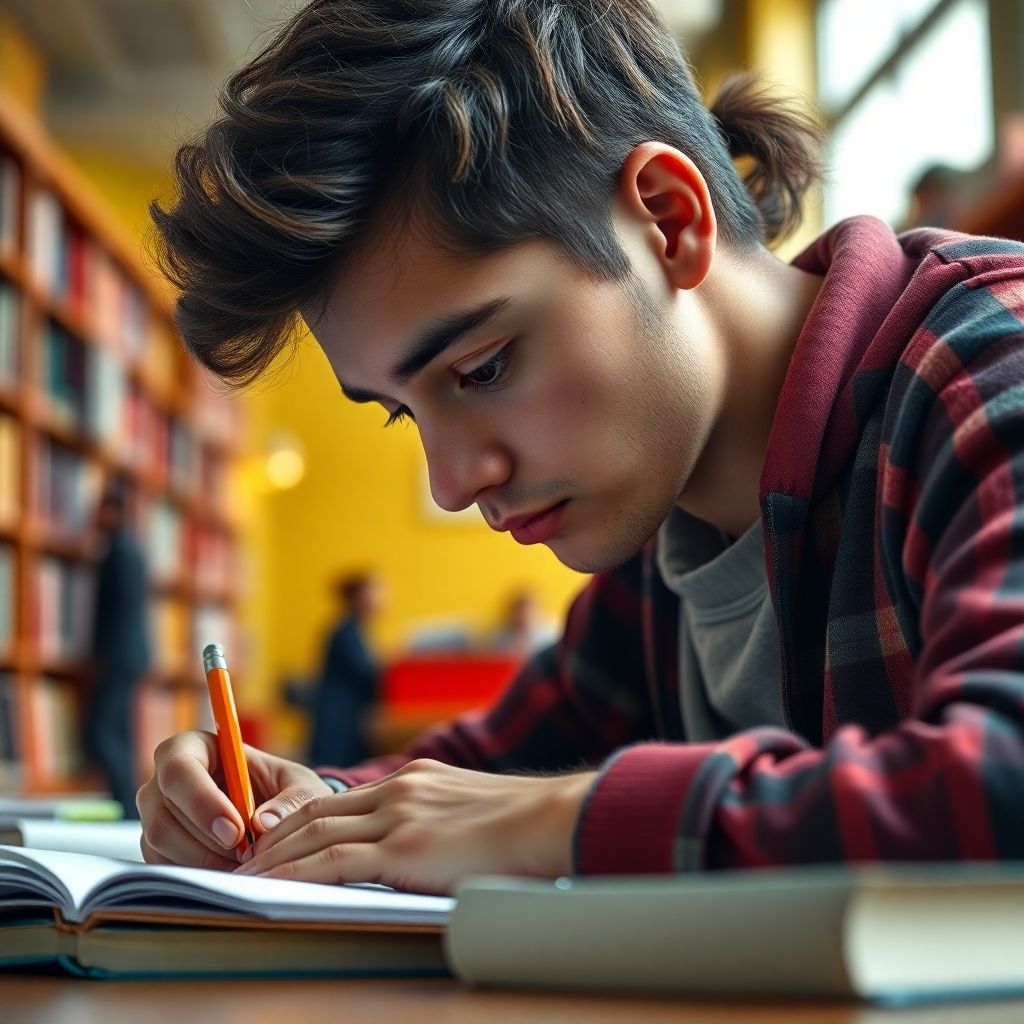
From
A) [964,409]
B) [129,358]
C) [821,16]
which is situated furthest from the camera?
[821,16]

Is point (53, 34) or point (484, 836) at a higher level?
point (53, 34)

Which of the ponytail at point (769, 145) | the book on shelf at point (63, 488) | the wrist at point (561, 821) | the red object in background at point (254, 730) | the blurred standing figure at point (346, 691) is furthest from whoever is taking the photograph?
the blurred standing figure at point (346, 691)

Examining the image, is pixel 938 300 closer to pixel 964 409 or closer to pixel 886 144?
pixel 964 409

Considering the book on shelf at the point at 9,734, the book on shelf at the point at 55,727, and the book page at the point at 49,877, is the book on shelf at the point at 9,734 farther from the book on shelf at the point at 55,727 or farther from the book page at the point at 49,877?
the book page at the point at 49,877

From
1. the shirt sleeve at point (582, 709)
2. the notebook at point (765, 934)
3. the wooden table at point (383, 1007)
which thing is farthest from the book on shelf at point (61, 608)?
the notebook at point (765, 934)

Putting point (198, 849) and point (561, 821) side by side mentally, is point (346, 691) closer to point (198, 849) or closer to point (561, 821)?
point (198, 849)

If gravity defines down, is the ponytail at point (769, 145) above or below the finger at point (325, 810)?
above

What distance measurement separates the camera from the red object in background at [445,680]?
504 cm

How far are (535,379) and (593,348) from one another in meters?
0.05

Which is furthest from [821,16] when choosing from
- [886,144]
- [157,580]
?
[157,580]

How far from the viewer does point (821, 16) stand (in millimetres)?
6000

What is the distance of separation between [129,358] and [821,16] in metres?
3.50

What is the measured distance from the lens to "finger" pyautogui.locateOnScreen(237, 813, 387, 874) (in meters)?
0.63

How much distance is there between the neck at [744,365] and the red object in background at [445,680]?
3.98 metres
